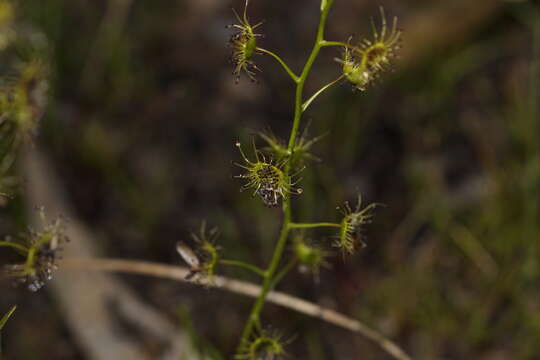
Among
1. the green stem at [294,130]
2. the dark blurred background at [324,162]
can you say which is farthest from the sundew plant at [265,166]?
the dark blurred background at [324,162]

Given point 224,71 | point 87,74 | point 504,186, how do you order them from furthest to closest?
point 224,71
point 87,74
point 504,186

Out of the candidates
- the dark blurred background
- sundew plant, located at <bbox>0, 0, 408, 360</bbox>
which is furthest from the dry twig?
the dark blurred background

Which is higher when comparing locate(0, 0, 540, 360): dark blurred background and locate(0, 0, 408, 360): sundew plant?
locate(0, 0, 540, 360): dark blurred background

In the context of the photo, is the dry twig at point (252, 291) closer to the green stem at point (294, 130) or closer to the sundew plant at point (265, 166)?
the sundew plant at point (265, 166)

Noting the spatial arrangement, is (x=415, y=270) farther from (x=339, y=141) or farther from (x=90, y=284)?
(x=90, y=284)

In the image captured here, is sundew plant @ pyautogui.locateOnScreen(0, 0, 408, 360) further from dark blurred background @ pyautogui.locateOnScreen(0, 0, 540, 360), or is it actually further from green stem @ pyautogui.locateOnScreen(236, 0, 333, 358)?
dark blurred background @ pyautogui.locateOnScreen(0, 0, 540, 360)

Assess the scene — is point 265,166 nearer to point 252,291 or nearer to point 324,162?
point 252,291

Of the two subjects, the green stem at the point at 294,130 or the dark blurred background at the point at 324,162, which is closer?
the green stem at the point at 294,130

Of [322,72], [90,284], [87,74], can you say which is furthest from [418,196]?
[87,74]
